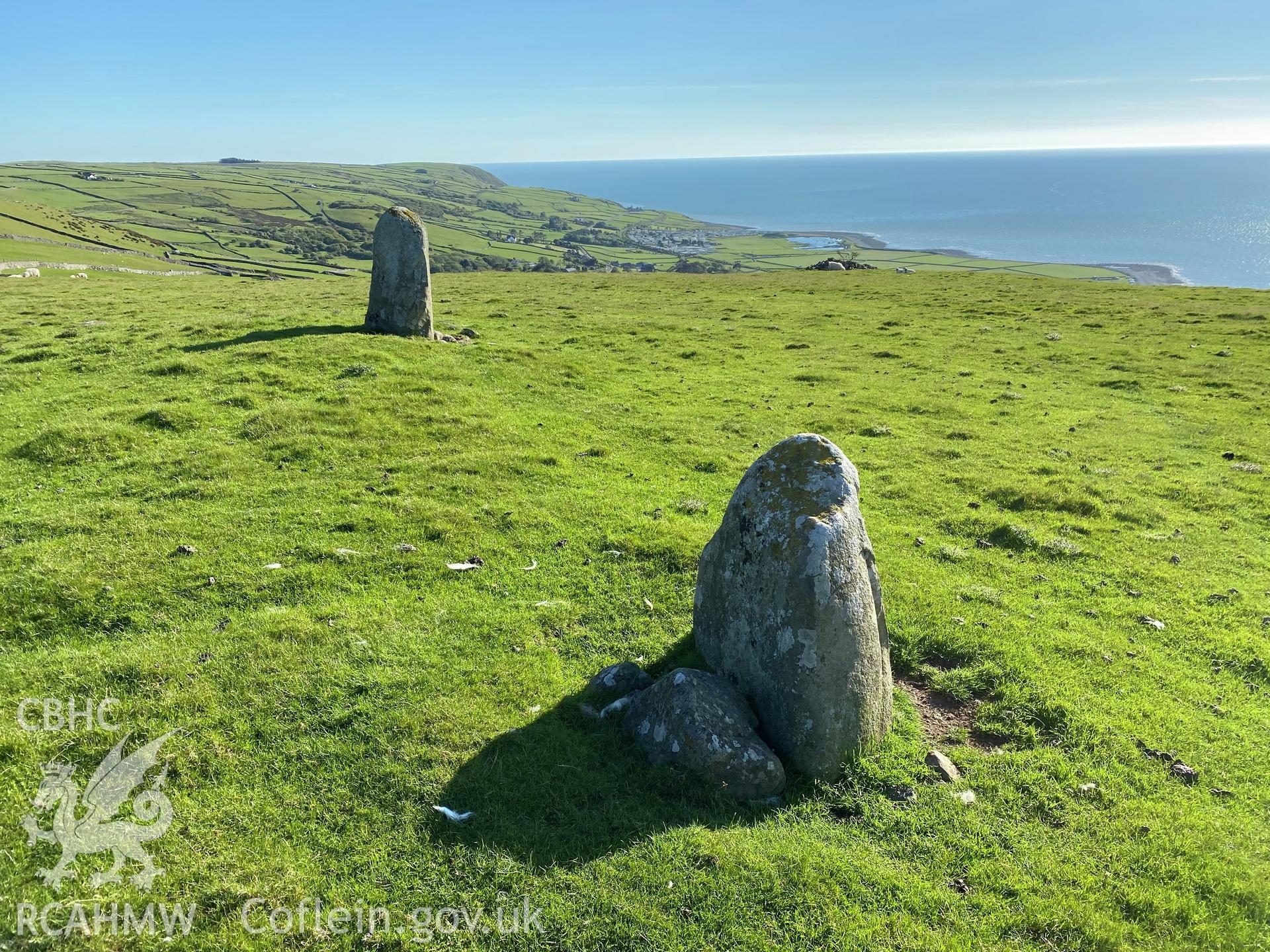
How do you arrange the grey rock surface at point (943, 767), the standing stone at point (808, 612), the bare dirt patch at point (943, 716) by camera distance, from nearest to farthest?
the standing stone at point (808, 612) < the grey rock surface at point (943, 767) < the bare dirt patch at point (943, 716)

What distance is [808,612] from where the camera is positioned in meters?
7.22

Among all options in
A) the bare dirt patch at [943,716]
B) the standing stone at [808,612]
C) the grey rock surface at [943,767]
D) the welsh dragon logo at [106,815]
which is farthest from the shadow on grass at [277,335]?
the grey rock surface at [943,767]

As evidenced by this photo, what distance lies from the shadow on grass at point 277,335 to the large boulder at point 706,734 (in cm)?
2184

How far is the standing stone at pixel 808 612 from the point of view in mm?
7234

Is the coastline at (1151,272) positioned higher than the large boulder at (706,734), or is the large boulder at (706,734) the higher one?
the coastline at (1151,272)

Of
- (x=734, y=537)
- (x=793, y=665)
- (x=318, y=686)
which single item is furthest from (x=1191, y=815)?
(x=318, y=686)

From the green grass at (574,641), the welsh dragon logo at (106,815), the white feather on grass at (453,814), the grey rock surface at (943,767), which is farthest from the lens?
the grey rock surface at (943,767)

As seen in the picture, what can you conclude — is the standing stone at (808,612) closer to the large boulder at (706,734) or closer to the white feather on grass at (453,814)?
the large boulder at (706,734)

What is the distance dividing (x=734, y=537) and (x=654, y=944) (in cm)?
420

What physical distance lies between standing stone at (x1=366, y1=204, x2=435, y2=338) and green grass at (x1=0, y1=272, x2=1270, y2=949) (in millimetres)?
2369

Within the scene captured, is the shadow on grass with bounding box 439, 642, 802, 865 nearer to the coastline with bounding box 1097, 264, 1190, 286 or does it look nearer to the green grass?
the green grass

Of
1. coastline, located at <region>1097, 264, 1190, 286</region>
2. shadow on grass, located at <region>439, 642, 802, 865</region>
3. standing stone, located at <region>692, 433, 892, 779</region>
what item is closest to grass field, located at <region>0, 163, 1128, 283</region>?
coastline, located at <region>1097, 264, 1190, 286</region>

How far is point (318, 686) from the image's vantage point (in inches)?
322

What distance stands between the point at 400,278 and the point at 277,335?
16.5 ft
